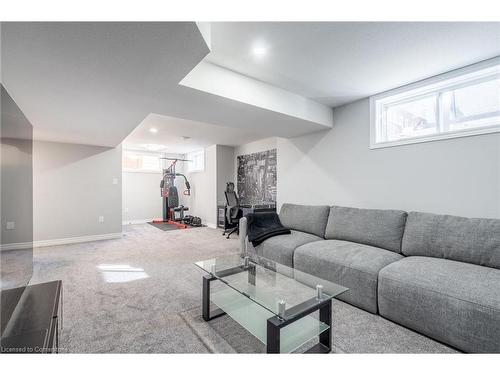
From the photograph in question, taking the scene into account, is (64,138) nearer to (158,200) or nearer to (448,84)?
(158,200)

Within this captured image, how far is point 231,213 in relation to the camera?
5.45 metres

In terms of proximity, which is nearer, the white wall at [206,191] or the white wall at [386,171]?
the white wall at [386,171]

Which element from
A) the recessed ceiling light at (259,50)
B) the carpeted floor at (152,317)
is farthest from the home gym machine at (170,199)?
the recessed ceiling light at (259,50)

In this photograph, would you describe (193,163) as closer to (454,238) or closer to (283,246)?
(283,246)

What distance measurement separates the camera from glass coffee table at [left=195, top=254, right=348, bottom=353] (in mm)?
1350

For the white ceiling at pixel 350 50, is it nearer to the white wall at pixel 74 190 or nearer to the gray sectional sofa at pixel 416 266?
the gray sectional sofa at pixel 416 266

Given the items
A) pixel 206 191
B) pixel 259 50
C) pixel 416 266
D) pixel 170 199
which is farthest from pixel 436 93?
pixel 170 199

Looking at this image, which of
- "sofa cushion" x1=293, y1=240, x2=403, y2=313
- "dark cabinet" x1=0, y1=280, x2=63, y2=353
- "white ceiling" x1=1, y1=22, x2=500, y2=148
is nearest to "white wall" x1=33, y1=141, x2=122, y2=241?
"white ceiling" x1=1, y1=22, x2=500, y2=148

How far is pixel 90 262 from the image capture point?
3.36 m

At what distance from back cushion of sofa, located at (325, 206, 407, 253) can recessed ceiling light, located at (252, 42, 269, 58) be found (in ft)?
6.93

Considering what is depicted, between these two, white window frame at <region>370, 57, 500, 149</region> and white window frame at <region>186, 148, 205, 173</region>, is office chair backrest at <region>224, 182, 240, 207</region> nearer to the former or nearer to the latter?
white window frame at <region>186, 148, 205, 173</region>

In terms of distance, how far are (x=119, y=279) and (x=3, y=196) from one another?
2.77 meters

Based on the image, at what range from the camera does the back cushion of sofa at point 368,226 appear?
2.47m

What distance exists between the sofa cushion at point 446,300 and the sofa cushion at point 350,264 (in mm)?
101
